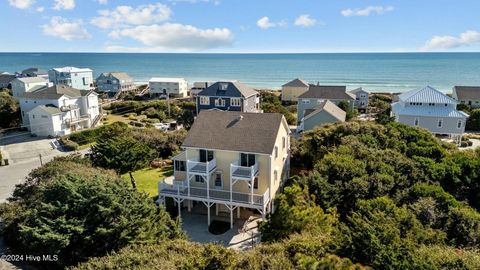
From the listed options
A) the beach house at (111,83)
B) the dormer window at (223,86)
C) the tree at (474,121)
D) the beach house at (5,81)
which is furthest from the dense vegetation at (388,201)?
the beach house at (5,81)

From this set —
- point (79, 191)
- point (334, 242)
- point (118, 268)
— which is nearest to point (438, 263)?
point (334, 242)

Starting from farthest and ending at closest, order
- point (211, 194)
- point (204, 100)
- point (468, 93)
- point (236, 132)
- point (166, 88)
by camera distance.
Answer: point (166, 88)
point (468, 93)
point (204, 100)
point (236, 132)
point (211, 194)

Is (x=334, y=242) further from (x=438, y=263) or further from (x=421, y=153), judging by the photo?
(x=421, y=153)

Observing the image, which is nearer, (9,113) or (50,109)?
(50,109)

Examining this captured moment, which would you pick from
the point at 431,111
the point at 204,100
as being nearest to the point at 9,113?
the point at 204,100

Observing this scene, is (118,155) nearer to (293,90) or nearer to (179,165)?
(179,165)

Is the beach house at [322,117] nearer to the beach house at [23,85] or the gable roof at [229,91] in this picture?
the gable roof at [229,91]
